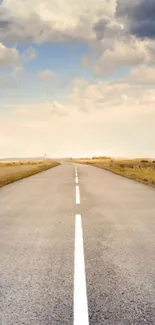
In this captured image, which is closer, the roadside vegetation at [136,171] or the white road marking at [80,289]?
the white road marking at [80,289]

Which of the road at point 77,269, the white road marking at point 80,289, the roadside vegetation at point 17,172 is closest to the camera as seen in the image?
the white road marking at point 80,289

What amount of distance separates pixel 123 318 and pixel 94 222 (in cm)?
524

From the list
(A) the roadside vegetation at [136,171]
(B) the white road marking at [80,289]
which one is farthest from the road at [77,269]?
(A) the roadside vegetation at [136,171]

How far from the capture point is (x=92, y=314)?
348 centimetres

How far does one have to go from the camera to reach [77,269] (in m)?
4.91

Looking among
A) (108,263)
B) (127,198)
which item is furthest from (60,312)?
(127,198)

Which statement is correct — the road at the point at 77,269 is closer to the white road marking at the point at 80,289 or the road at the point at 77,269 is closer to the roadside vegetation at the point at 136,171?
the white road marking at the point at 80,289

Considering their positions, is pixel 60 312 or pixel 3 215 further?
pixel 3 215

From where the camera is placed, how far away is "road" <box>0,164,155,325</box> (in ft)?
11.5

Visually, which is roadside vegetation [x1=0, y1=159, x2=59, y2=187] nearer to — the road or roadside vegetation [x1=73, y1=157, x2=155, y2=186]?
roadside vegetation [x1=73, y1=157, x2=155, y2=186]

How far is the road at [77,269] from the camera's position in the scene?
11.5 ft

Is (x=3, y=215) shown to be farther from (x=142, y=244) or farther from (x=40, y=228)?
(x=142, y=244)

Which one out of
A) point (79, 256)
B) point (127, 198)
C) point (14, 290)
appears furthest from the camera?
point (127, 198)

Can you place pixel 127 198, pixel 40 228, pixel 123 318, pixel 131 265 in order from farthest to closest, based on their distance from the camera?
pixel 127 198 < pixel 40 228 < pixel 131 265 < pixel 123 318
